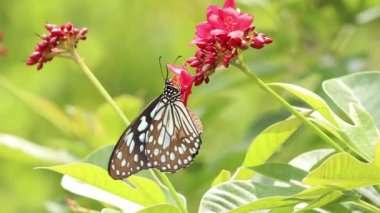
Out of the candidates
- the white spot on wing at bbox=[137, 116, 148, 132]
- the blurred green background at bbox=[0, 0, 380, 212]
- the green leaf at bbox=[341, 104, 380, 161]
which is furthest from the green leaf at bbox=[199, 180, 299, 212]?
the blurred green background at bbox=[0, 0, 380, 212]

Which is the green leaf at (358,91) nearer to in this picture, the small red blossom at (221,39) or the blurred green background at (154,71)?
the small red blossom at (221,39)

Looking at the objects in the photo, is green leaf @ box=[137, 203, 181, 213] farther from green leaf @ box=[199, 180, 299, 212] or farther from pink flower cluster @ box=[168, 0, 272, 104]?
pink flower cluster @ box=[168, 0, 272, 104]

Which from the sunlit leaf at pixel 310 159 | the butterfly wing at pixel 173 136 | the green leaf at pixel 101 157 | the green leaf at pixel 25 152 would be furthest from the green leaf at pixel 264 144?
the green leaf at pixel 25 152

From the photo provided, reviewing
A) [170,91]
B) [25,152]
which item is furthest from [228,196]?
[25,152]

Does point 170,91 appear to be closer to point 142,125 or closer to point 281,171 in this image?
point 142,125

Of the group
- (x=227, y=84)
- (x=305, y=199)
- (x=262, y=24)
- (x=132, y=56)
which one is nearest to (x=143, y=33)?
(x=132, y=56)

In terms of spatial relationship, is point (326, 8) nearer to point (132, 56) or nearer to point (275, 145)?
point (275, 145)
